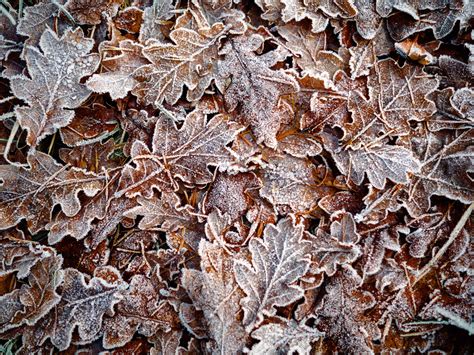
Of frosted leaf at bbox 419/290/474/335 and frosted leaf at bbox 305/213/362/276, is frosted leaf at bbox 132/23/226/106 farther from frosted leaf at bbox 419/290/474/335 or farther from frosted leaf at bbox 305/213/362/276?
frosted leaf at bbox 419/290/474/335

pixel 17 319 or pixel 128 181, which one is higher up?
pixel 128 181

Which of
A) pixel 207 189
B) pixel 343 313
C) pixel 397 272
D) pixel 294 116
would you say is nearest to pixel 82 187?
pixel 207 189

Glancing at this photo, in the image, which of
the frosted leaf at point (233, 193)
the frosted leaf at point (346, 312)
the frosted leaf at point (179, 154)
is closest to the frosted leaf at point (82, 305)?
the frosted leaf at point (179, 154)

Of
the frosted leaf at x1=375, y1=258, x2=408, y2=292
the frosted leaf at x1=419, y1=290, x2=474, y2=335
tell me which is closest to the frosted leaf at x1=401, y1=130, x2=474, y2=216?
the frosted leaf at x1=375, y1=258, x2=408, y2=292

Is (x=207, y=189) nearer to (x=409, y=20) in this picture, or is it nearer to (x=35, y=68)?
(x=35, y=68)

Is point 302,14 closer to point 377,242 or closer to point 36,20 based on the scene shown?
point 377,242

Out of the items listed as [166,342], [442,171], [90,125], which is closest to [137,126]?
[90,125]

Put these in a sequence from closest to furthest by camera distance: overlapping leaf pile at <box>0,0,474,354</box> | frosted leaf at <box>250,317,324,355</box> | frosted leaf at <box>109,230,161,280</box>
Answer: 1. frosted leaf at <box>250,317,324,355</box>
2. overlapping leaf pile at <box>0,0,474,354</box>
3. frosted leaf at <box>109,230,161,280</box>
